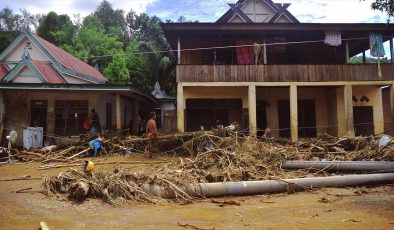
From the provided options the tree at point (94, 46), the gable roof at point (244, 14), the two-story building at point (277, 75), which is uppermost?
the tree at point (94, 46)

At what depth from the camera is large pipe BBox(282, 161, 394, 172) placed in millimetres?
10359

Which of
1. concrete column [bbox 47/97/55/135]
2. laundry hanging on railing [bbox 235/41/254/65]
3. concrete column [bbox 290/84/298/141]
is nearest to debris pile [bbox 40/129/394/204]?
concrete column [bbox 47/97/55/135]

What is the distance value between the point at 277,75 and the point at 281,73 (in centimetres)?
23

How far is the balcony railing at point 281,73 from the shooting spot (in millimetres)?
18875

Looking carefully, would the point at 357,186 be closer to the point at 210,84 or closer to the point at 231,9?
the point at 210,84

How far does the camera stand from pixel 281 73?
765 inches

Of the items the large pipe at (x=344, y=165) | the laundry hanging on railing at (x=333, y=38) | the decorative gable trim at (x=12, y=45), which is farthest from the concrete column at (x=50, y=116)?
the laundry hanging on railing at (x=333, y=38)

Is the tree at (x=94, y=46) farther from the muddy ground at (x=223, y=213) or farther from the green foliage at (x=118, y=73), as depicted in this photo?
the muddy ground at (x=223, y=213)

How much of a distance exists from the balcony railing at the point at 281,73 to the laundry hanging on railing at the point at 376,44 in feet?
2.04

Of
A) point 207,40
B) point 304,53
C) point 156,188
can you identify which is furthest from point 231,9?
point 156,188

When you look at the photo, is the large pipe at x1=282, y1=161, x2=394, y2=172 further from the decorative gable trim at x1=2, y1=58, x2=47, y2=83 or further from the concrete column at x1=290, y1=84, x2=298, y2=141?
the decorative gable trim at x1=2, y1=58, x2=47, y2=83

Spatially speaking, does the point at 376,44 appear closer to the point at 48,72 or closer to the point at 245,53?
the point at 245,53

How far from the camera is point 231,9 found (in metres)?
23.2

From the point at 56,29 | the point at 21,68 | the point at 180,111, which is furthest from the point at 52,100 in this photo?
the point at 56,29
